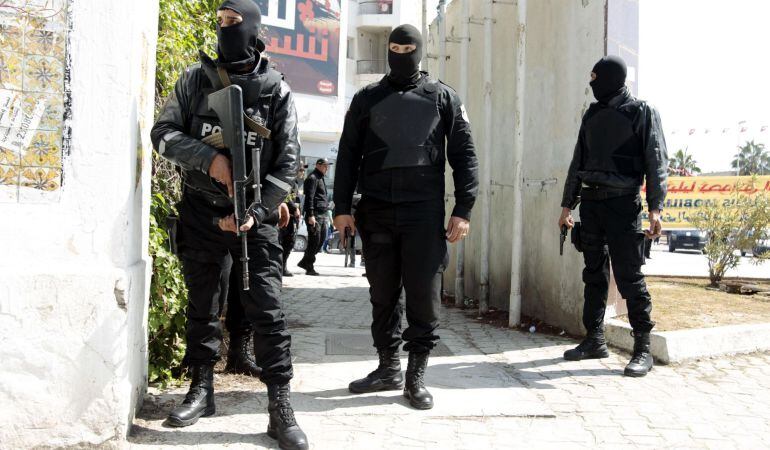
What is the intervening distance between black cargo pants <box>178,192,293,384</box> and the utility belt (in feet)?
8.40

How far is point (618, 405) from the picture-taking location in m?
3.84

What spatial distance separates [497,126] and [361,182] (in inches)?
142

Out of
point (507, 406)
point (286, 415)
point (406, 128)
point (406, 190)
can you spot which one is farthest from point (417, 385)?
point (406, 128)

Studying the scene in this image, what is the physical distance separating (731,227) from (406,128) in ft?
24.6

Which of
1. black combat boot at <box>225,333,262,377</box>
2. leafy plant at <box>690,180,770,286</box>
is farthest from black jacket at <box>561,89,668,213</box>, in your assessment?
leafy plant at <box>690,180,770,286</box>

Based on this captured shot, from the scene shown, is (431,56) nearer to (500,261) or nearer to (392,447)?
(500,261)

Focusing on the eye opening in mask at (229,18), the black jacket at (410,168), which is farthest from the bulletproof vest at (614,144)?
the eye opening in mask at (229,18)

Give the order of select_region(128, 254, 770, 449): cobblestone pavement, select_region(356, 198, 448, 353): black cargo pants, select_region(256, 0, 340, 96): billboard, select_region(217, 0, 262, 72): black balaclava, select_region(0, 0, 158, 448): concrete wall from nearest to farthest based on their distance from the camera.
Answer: select_region(0, 0, 158, 448): concrete wall
select_region(217, 0, 262, 72): black balaclava
select_region(128, 254, 770, 449): cobblestone pavement
select_region(356, 198, 448, 353): black cargo pants
select_region(256, 0, 340, 96): billboard

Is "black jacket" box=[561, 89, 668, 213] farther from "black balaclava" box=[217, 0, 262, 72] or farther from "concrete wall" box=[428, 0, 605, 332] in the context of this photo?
"black balaclava" box=[217, 0, 262, 72]

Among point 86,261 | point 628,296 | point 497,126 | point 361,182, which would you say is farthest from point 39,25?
point 497,126

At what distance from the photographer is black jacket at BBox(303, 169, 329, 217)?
1082cm

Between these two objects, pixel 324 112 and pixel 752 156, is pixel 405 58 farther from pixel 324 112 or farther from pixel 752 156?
pixel 752 156

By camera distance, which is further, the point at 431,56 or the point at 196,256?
the point at 431,56

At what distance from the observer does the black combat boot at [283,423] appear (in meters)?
2.99
